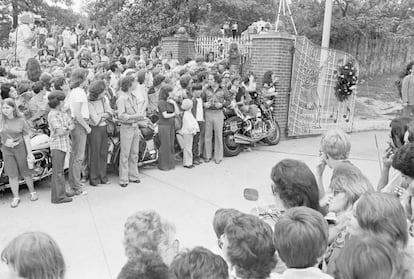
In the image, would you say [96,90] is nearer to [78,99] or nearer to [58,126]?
[78,99]

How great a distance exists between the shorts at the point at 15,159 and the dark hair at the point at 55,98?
59cm

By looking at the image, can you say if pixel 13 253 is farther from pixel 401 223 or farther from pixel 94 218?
pixel 94 218

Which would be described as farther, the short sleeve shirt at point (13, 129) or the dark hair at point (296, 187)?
the short sleeve shirt at point (13, 129)

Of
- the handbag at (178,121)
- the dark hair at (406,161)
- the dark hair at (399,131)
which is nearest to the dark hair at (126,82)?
the handbag at (178,121)

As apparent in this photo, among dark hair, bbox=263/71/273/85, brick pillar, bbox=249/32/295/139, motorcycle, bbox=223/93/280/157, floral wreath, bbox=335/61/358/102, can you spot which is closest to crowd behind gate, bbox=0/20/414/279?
motorcycle, bbox=223/93/280/157

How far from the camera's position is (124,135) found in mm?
6250

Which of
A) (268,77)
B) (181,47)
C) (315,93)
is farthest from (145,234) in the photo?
(181,47)

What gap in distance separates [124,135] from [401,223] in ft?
15.0

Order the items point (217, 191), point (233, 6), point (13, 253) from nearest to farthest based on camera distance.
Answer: point (13, 253) < point (217, 191) < point (233, 6)

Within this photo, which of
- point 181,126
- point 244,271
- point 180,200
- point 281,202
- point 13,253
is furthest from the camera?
point 181,126

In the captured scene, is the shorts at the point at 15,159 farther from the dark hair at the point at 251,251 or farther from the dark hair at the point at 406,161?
the dark hair at the point at 406,161

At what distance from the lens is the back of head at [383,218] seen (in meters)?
2.24

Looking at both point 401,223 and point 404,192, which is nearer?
point 401,223

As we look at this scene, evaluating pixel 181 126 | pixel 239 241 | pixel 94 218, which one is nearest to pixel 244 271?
pixel 239 241
